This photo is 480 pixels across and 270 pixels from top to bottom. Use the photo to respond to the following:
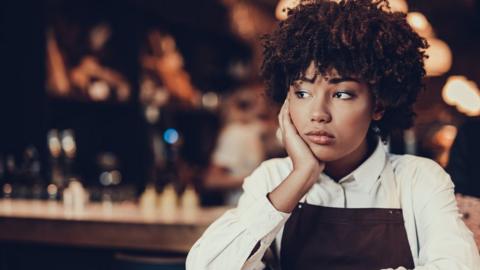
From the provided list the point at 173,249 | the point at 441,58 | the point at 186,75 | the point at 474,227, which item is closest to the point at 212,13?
the point at 186,75

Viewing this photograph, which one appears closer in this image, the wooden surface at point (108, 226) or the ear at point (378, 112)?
the ear at point (378, 112)

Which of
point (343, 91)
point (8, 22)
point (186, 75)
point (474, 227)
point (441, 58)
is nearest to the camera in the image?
point (343, 91)

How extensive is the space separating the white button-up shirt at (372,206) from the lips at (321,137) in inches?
6.8

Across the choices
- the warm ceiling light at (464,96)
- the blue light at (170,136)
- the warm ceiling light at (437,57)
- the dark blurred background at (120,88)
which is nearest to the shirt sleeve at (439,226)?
the dark blurred background at (120,88)

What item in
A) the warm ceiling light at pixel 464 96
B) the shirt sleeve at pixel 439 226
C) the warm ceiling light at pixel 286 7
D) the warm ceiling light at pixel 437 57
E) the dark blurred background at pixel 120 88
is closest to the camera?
the shirt sleeve at pixel 439 226

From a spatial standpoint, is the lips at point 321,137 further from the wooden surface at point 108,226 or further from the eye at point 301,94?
the wooden surface at point 108,226

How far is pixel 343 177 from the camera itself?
1863 mm

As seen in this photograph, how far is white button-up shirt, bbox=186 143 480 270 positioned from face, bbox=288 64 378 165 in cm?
14

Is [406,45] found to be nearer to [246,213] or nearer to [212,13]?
[246,213]

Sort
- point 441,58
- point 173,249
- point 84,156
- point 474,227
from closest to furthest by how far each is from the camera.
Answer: point 474,227 → point 173,249 → point 84,156 → point 441,58

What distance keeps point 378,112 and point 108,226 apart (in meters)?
1.97

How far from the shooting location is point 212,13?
691cm

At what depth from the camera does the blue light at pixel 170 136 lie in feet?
20.0

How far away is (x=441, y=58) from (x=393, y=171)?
415 centimetres
